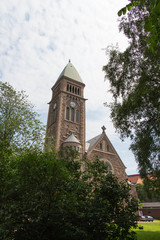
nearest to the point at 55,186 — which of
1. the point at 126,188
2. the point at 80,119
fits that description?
the point at 126,188

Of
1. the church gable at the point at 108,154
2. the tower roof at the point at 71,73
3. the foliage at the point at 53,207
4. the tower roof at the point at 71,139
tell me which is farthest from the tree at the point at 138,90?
the tower roof at the point at 71,73

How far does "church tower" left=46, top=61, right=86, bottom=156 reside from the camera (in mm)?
30688

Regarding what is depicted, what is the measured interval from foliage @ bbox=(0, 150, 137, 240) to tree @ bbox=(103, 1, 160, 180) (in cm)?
406

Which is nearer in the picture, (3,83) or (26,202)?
(26,202)

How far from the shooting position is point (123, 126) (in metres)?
13.2

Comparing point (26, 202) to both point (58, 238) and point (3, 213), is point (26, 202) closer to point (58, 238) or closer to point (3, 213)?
point (3, 213)

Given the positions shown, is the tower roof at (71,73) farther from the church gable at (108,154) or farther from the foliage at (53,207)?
the foliage at (53,207)

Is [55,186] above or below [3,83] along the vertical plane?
below

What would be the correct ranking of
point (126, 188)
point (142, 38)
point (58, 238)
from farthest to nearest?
point (142, 38) → point (126, 188) → point (58, 238)

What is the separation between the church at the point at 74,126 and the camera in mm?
31016

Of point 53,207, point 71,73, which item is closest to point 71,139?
point 71,73

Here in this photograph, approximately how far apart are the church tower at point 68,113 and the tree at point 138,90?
16.9 meters

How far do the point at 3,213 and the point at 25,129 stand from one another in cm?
999

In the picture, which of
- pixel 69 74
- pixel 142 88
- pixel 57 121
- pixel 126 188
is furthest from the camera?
pixel 69 74
